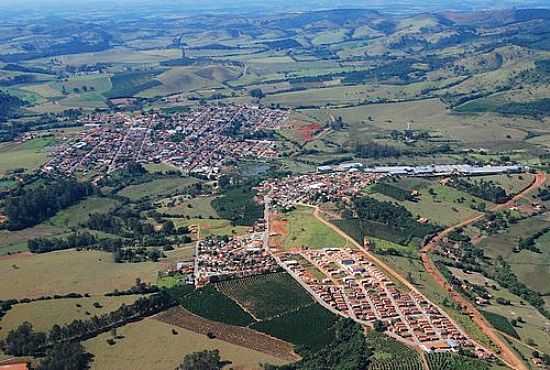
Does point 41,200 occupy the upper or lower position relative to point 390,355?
lower

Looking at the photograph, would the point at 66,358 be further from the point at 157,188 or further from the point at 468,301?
the point at 157,188

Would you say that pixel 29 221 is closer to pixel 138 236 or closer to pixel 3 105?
pixel 138 236

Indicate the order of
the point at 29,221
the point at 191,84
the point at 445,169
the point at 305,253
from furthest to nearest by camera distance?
the point at 191,84 < the point at 445,169 < the point at 29,221 < the point at 305,253

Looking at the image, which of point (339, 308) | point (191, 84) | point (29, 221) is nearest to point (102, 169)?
point (29, 221)

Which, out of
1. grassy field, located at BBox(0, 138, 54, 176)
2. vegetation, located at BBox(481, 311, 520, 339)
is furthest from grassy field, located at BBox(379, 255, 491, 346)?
grassy field, located at BBox(0, 138, 54, 176)

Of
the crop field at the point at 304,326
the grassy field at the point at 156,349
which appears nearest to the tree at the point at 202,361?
the grassy field at the point at 156,349

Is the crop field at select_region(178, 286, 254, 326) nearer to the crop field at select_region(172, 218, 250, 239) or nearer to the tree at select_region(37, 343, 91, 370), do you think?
the tree at select_region(37, 343, 91, 370)

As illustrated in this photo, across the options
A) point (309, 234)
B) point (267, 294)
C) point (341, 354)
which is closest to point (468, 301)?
point (341, 354)
